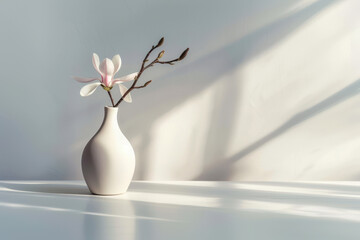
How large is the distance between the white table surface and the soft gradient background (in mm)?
103

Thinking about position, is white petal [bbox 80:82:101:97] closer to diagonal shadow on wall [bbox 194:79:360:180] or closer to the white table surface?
the white table surface

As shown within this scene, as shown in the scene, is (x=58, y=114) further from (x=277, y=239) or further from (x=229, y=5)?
(x=277, y=239)

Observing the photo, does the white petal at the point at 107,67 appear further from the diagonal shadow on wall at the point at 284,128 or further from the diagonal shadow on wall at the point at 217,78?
the diagonal shadow on wall at the point at 284,128

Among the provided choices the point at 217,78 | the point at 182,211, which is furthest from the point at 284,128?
the point at 182,211

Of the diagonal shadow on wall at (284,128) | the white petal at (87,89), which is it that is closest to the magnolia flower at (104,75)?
the white petal at (87,89)

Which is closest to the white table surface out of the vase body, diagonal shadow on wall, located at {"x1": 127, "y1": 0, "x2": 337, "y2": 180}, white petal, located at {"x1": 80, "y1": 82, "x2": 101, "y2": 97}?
the vase body

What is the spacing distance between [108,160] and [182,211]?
239 mm

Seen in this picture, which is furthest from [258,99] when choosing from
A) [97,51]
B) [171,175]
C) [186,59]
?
[97,51]

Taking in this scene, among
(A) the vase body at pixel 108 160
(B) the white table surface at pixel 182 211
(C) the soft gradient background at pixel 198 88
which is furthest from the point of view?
(C) the soft gradient background at pixel 198 88

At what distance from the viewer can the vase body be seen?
41.4 inches

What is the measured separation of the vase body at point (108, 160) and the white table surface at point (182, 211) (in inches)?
1.3

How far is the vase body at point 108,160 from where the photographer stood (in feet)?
3.45

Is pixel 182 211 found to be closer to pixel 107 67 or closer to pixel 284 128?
pixel 107 67

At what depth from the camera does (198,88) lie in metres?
1.39
